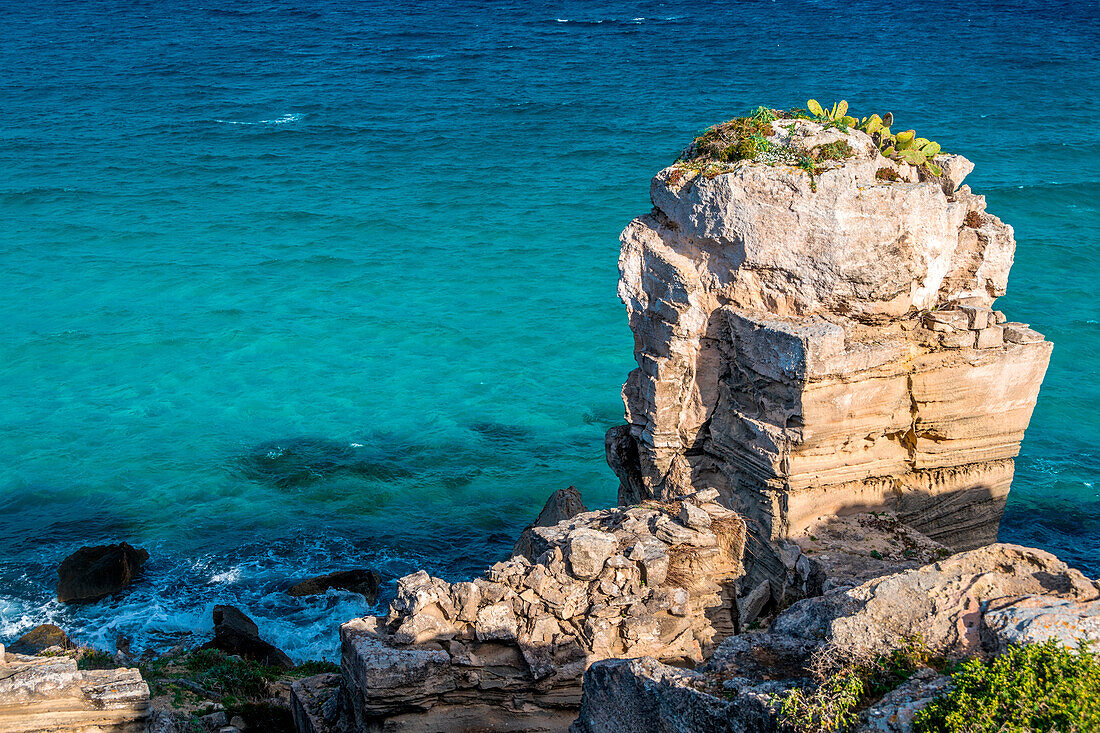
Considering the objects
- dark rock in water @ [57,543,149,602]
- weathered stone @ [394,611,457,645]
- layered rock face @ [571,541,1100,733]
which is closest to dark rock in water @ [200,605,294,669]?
dark rock in water @ [57,543,149,602]

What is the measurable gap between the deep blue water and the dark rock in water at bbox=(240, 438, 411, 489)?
Answer: 9 centimetres

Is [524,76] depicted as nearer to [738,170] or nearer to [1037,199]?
[1037,199]

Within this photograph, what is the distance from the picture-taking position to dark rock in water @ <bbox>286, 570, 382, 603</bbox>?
22.2 metres

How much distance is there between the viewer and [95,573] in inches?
880

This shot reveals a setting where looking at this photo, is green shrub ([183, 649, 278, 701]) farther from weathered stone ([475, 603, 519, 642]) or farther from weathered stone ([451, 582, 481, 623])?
weathered stone ([475, 603, 519, 642])

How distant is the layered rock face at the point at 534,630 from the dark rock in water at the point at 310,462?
15345 millimetres

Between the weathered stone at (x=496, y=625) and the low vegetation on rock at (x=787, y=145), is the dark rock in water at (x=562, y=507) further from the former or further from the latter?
the low vegetation on rock at (x=787, y=145)

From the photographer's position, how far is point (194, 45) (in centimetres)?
7556

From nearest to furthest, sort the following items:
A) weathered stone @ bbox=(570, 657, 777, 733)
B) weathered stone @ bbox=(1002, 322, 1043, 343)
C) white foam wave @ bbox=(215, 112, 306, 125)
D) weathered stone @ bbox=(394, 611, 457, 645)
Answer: weathered stone @ bbox=(570, 657, 777, 733)
weathered stone @ bbox=(394, 611, 457, 645)
weathered stone @ bbox=(1002, 322, 1043, 343)
white foam wave @ bbox=(215, 112, 306, 125)

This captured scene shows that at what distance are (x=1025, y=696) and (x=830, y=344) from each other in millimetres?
6642

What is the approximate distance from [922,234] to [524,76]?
5482 centimetres

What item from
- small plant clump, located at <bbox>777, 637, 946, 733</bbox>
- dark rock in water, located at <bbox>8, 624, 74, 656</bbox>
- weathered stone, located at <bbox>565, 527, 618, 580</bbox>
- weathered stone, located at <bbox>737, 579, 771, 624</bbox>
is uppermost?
small plant clump, located at <bbox>777, 637, 946, 733</bbox>

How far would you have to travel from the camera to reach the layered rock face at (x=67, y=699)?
11.3 m

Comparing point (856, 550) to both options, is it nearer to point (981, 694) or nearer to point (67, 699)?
point (981, 694)
